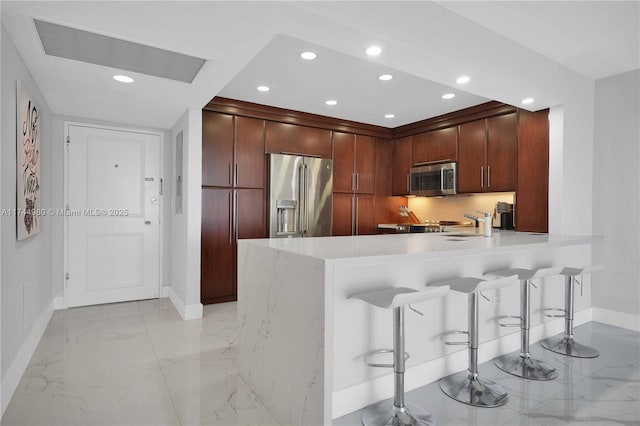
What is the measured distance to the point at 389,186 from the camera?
559cm

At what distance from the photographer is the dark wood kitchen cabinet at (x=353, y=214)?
510 cm

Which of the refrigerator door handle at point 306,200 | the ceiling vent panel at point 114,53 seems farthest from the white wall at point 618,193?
the ceiling vent panel at point 114,53

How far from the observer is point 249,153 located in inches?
172

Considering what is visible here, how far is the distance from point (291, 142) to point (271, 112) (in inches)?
17.9

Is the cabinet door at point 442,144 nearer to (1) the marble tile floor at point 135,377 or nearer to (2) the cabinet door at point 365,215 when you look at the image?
(2) the cabinet door at point 365,215

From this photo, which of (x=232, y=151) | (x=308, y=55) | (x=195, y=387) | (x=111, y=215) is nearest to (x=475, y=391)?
(x=195, y=387)

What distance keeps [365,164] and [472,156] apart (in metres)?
1.48

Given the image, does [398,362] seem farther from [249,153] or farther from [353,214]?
[353,214]

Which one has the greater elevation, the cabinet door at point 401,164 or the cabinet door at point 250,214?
the cabinet door at point 401,164

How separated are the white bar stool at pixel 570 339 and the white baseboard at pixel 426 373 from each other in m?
0.17

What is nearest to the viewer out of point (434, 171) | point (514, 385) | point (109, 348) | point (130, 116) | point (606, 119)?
point (514, 385)

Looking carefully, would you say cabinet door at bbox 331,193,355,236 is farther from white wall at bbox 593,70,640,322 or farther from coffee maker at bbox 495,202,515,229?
white wall at bbox 593,70,640,322

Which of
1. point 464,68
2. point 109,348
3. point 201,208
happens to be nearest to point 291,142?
point 201,208

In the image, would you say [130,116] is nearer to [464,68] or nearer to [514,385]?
[464,68]
